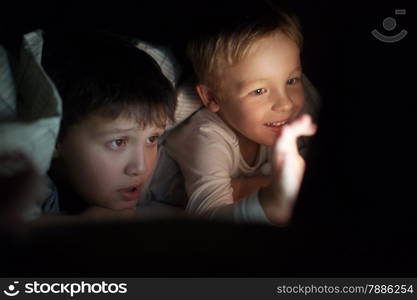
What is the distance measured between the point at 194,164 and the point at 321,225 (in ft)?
0.69

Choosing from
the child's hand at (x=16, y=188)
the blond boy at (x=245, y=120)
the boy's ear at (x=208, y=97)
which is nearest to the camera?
the child's hand at (x=16, y=188)

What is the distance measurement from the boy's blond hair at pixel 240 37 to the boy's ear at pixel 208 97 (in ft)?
0.14

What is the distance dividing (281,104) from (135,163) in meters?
0.20

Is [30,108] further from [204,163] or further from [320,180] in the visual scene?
[320,180]

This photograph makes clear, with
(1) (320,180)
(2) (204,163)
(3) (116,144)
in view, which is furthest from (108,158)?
(1) (320,180)

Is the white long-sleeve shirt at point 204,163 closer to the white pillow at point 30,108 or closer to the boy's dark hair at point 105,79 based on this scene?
the boy's dark hair at point 105,79

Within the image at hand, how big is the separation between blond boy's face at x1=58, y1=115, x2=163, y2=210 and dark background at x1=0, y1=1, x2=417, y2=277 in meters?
0.11

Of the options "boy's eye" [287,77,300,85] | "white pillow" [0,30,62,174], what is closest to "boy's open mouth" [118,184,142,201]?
"white pillow" [0,30,62,174]

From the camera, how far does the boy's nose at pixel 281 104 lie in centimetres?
71

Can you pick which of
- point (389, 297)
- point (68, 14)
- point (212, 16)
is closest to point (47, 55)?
point (68, 14)

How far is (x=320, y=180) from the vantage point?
644mm

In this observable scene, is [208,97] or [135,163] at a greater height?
[208,97]

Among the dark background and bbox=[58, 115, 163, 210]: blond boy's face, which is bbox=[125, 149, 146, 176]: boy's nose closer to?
bbox=[58, 115, 163, 210]: blond boy's face

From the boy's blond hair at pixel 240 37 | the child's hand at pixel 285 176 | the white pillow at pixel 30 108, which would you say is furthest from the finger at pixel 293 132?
the white pillow at pixel 30 108
